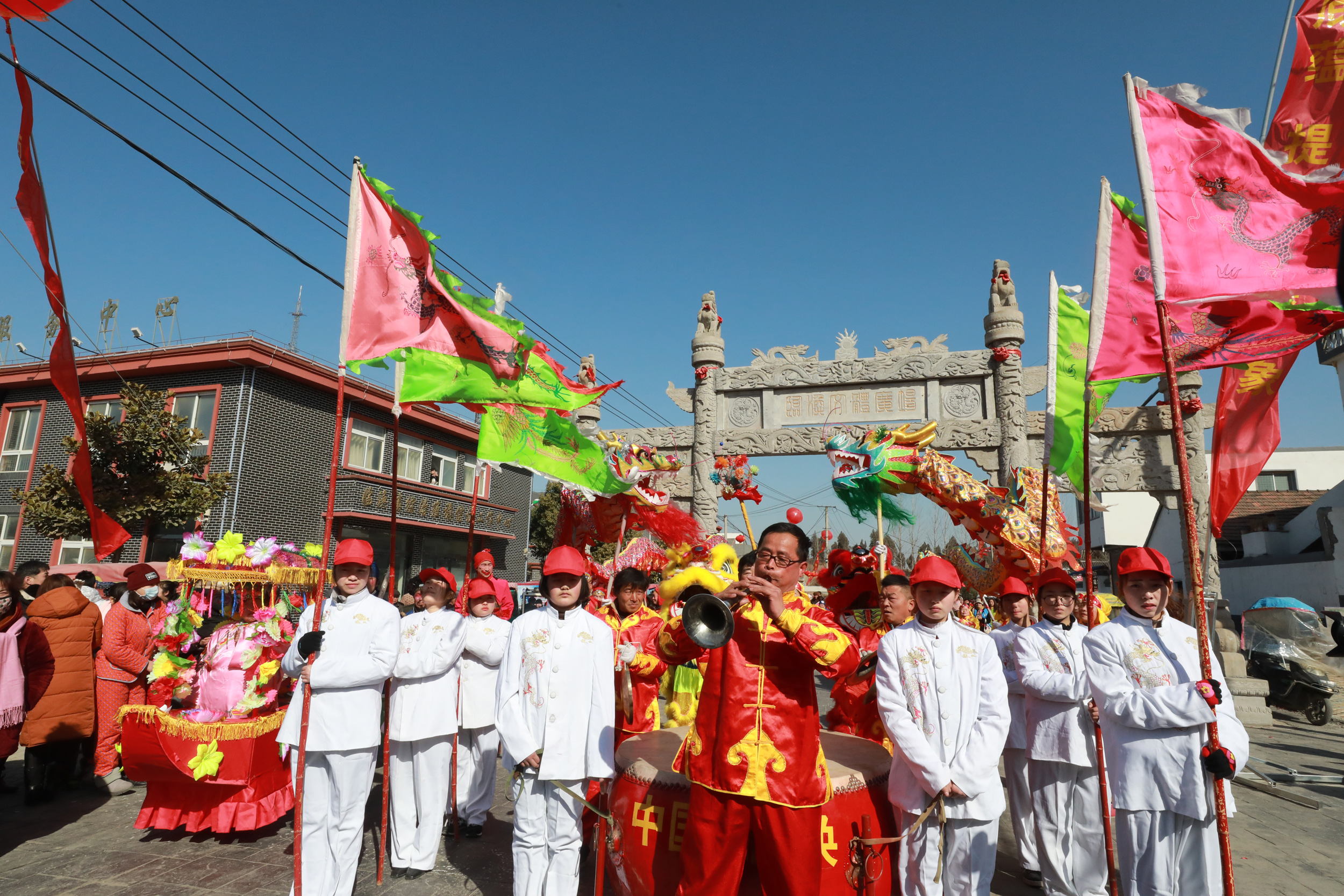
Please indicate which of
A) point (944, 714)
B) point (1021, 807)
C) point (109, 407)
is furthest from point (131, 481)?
point (1021, 807)

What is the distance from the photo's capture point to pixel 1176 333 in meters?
4.07

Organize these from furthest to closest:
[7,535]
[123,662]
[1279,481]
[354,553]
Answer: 1. [1279,481]
2. [7,535]
3. [123,662]
4. [354,553]

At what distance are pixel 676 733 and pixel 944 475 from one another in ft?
11.8

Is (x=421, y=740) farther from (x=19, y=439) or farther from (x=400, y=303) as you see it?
(x=19, y=439)

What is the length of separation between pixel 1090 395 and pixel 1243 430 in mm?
1331

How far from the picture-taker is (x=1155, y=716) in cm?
297

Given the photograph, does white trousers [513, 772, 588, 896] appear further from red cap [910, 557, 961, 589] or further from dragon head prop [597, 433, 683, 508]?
dragon head prop [597, 433, 683, 508]

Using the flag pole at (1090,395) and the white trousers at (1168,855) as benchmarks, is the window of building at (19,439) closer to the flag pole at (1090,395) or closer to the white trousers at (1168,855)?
the flag pole at (1090,395)

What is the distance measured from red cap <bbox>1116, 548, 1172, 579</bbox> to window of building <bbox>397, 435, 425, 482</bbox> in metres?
18.2

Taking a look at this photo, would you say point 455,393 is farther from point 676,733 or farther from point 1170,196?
point 1170,196

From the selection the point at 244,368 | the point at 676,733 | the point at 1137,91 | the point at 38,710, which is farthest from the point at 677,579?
the point at 244,368

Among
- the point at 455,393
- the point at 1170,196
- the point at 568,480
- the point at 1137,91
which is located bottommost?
the point at 568,480

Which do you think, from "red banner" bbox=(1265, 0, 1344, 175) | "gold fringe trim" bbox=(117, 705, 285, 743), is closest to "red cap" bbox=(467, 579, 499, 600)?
"gold fringe trim" bbox=(117, 705, 285, 743)

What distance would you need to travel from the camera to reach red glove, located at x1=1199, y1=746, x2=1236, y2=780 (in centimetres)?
274
